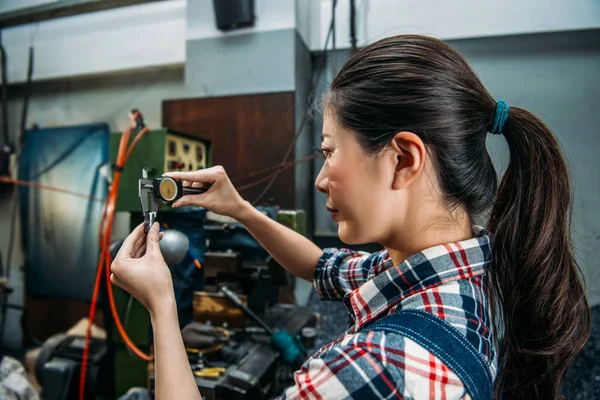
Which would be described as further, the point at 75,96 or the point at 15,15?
the point at 75,96

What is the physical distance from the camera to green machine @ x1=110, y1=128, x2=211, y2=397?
49.8 inches

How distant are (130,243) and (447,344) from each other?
22.2 inches

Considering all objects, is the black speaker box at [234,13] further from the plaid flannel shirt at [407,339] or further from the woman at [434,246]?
the plaid flannel shirt at [407,339]

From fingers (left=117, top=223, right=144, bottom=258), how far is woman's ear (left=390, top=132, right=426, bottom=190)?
48 centimetres

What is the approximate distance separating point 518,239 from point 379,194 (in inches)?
12.5

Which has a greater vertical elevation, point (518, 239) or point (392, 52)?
point (392, 52)

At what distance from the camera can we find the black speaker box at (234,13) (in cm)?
205

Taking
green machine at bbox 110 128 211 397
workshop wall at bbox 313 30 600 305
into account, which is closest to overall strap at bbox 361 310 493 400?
green machine at bbox 110 128 211 397

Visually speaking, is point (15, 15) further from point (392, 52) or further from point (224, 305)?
point (392, 52)

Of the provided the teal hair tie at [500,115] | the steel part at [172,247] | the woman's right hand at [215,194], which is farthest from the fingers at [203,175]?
the teal hair tie at [500,115]

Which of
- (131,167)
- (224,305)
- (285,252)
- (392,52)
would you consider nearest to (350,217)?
(392,52)

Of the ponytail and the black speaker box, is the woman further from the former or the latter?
the black speaker box

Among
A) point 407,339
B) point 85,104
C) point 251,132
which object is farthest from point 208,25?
point 407,339

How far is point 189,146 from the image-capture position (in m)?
1.42
